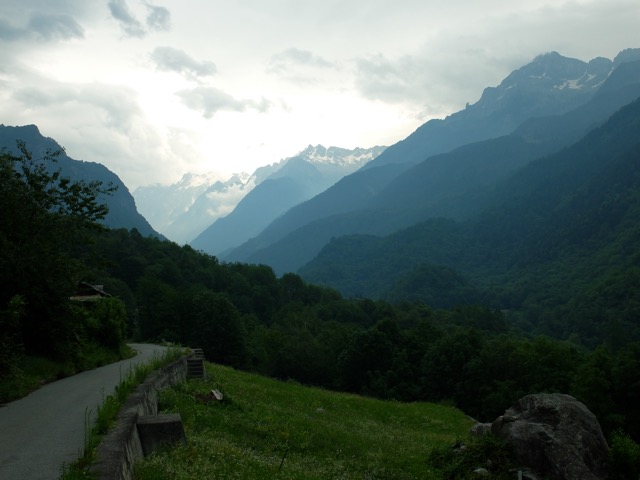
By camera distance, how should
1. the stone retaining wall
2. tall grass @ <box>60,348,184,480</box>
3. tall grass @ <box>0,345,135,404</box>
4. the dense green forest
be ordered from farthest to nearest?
1. the dense green forest
2. tall grass @ <box>0,345,135,404</box>
3. the stone retaining wall
4. tall grass @ <box>60,348,184,480</box>

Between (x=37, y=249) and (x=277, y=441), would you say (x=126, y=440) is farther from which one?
(x=37, y=249)

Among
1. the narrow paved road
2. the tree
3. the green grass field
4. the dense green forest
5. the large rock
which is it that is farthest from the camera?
the dense green forest

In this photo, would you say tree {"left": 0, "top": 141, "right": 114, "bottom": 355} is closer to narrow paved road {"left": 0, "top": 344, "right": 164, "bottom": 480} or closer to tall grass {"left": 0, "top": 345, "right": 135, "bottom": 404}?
tall grass {"left": 0, "top": 345, "right": 135, "bottom": 404}

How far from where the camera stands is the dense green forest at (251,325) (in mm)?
21438

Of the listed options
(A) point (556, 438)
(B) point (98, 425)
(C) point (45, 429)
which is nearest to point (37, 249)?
(C) point (45, 429)

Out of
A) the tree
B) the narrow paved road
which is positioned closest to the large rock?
the narrow paved road

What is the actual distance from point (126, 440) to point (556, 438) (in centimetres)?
1260

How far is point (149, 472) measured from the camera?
33.2 feet

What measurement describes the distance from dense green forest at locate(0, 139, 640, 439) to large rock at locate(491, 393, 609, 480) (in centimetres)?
1597

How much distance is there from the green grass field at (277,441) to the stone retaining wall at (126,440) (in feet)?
1.36

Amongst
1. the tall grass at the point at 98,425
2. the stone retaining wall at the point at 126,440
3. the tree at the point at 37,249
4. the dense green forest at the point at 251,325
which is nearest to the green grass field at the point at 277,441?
the stone retaining wall at the point at 126,440

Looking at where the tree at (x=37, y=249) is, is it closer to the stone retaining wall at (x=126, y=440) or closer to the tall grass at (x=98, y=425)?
the tall grass at (x=98, y=425)

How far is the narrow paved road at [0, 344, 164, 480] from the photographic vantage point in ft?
31.0

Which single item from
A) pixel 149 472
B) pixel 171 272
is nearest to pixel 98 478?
pixel 149 472
